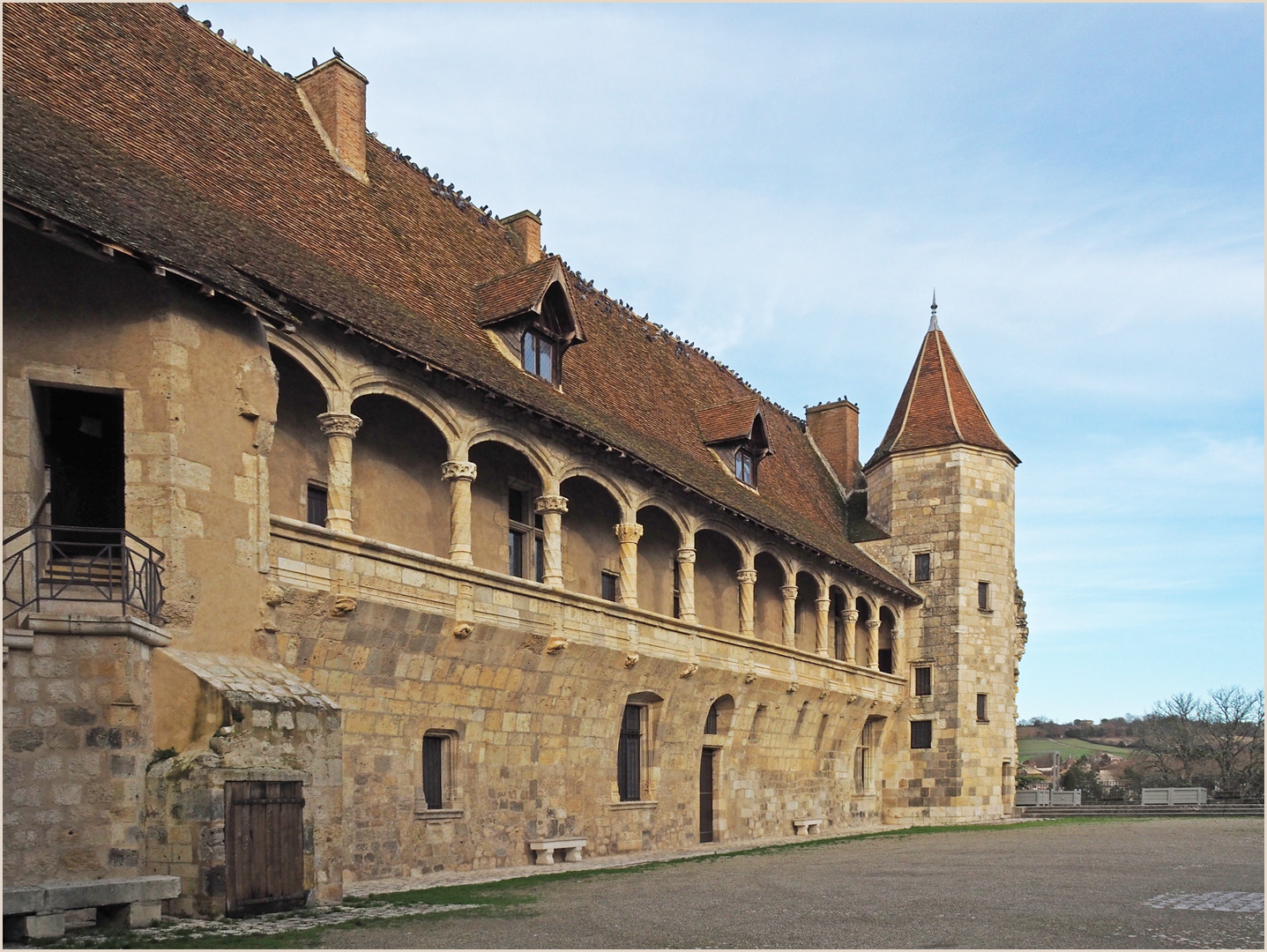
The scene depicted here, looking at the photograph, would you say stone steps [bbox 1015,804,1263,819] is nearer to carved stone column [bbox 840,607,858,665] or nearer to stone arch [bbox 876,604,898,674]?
stone arch [bbox 876,604,898,674]

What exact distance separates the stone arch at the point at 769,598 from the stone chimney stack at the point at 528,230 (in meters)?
6.99

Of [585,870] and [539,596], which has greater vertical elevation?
[539,596]

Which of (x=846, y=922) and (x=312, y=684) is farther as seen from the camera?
(x=312, y=684)

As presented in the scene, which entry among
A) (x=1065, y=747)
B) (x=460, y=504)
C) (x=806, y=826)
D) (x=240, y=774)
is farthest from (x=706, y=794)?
(x=1065, y=747)

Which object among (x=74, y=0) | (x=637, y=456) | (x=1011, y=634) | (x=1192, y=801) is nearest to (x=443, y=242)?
(x=637, y=456)

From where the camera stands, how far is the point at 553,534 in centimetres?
1855

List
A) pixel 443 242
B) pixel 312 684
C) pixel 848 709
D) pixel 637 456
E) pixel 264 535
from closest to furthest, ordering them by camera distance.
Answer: pixel 264 535
pixel 312 684
pixel 637 456
pixel 443 242
pixel 848 709

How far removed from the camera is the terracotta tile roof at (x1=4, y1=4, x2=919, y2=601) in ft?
43.1

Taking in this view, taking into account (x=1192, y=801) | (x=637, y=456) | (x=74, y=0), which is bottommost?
(x=1192, y=801)

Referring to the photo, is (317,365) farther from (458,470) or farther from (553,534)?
(553,534)

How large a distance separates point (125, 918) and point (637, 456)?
35.7 ft

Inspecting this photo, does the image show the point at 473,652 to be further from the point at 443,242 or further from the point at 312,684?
the point at 443,242

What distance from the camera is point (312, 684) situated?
14.5m

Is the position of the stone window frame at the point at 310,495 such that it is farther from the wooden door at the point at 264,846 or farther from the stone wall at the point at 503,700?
the wooden door at the point at 264,846
